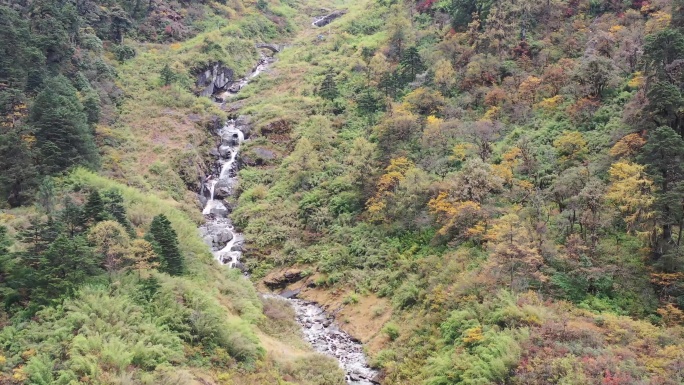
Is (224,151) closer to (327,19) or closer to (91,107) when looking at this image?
(91,107)

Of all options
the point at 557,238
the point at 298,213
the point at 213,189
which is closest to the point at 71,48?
the point at 213,189

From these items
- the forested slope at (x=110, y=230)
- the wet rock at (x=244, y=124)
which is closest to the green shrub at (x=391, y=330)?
the forested slope at (x=110, y=230)

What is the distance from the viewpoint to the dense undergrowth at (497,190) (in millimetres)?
24234

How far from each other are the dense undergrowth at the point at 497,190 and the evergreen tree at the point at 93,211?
57.0ft

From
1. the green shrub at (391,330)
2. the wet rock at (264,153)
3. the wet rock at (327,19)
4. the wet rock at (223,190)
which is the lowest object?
the green shrub at (391,330)

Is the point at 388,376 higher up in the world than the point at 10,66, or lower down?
lower down

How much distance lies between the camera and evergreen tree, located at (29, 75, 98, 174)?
3784 cm

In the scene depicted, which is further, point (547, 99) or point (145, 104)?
point (145, 104)

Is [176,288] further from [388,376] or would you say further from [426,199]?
[426,199]

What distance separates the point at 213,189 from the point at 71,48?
77.1ft

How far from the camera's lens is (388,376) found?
28.4 m

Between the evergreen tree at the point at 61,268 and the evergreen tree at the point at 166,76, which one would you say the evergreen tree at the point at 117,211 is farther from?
the evergreen tree at the point at 166,76

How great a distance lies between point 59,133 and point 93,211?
1554cm

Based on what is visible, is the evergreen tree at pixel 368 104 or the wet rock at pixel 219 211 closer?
the wet rock at pixel 219 211
